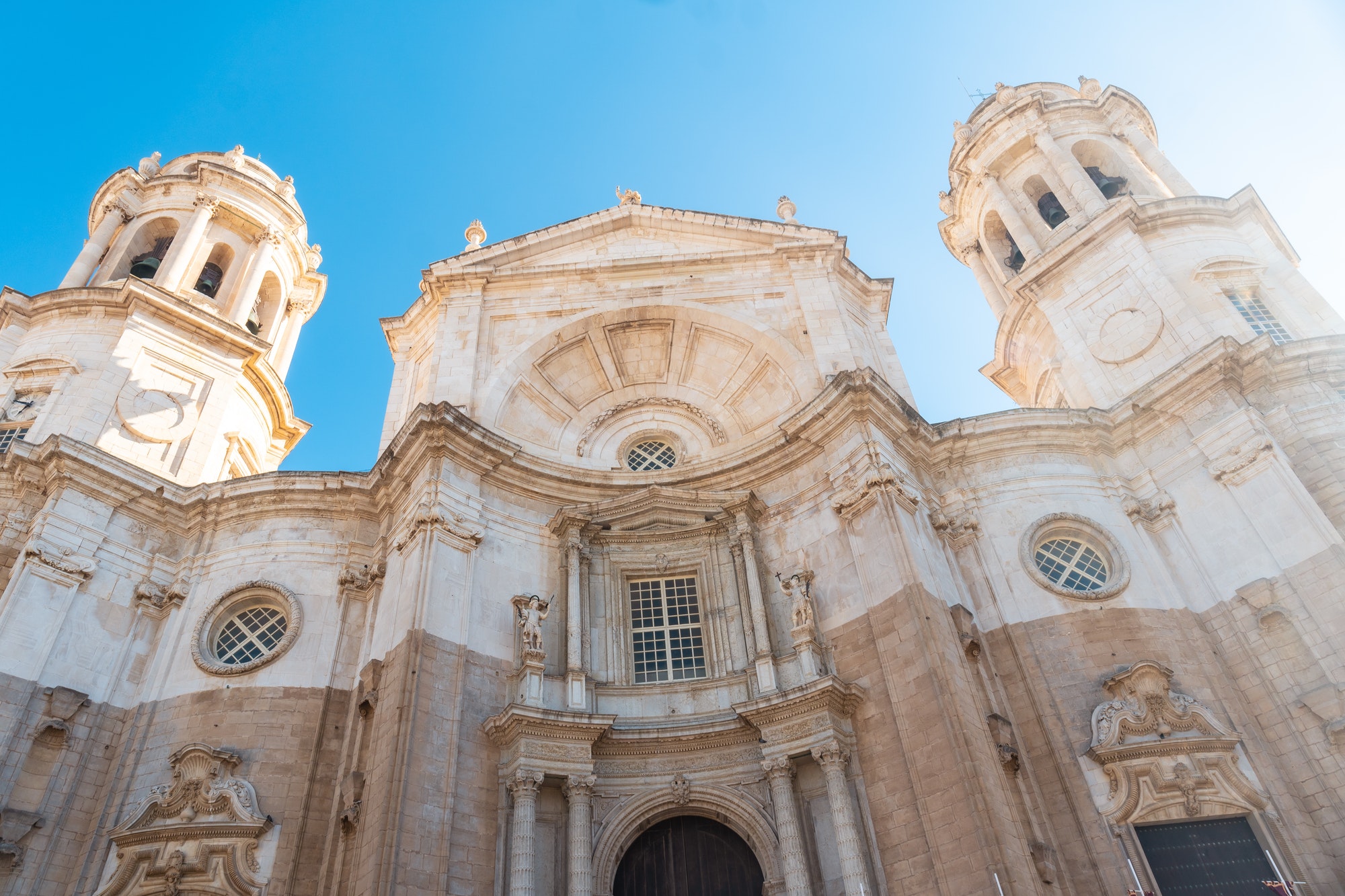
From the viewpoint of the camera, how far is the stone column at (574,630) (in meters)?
17.5

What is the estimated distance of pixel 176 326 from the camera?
26.1 m

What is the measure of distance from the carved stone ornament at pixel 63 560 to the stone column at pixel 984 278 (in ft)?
90.7

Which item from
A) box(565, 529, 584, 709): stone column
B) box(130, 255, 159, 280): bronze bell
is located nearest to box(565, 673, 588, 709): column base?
box(565, 529, 584, 709): stone column

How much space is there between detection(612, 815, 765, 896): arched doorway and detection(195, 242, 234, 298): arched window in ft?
78.2

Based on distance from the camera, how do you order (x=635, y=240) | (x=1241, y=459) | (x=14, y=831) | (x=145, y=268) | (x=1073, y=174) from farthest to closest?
(x=145, y=268)
(x=1073, y=174)
(x=635, y=240)
(x=1241, y=459)
(x=14, y=831)

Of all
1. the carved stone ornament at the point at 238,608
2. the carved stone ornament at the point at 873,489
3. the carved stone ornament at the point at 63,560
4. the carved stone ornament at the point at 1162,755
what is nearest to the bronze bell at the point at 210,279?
the carved stone ornament at the point at 63,560

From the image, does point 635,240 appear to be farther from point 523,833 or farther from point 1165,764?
point 1165,764

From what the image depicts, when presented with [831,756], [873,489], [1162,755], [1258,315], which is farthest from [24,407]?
[1258,315]

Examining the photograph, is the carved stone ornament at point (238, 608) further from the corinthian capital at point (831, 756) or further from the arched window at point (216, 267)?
the arched window at point (216, 267)

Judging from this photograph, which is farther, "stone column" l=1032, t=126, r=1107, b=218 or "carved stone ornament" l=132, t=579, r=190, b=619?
"stone column" l=1032, t=126, r=1107, b=218

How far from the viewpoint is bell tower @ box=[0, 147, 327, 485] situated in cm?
2375

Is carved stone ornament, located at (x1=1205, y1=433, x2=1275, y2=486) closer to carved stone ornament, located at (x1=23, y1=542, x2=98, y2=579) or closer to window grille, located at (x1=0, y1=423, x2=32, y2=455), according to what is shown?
carved stone ornament, located at (x1=23, y1=542, x2=98, y2=579)

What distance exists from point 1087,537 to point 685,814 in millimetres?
10674

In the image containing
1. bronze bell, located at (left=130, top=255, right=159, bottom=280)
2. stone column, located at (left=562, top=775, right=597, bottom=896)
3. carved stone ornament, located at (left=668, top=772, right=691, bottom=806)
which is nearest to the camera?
stone column, located at (left=562, top=775, right=597, bottom=896)
